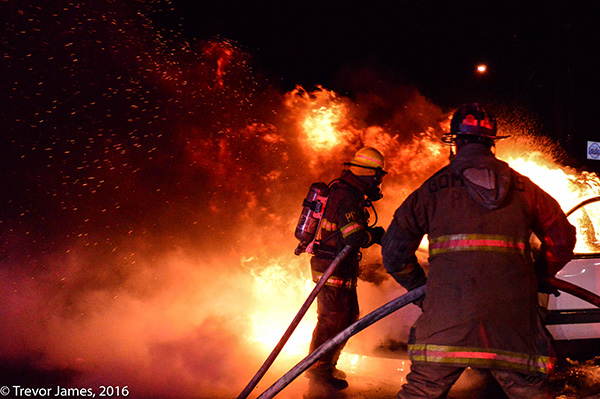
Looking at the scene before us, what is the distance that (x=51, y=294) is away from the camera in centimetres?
636

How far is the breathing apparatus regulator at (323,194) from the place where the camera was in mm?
4250

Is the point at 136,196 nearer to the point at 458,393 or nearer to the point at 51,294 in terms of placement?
the point at 51,294

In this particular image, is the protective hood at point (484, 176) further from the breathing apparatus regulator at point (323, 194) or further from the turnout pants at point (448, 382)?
the breathing apparatus regulator at point (323, 194)

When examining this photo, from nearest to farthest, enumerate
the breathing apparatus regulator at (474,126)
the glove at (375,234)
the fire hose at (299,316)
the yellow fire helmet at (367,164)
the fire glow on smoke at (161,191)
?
the breathing apparatus regulator at (474,126)
the fire hose at (299,316)
the glove at (375,234)
the yellow fire helmet at (367,164)
the fire glow on smoke at (161,191)

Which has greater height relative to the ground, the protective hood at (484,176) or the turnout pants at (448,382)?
the protective hood at (484,176)

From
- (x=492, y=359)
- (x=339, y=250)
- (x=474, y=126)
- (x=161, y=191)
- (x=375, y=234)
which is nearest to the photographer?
(x=492, y=359)

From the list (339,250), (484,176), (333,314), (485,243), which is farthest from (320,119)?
(485,243)

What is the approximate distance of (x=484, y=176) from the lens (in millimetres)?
2137

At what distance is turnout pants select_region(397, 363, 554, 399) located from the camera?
2062 mm

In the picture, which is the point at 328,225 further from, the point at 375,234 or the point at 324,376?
the point at 324,376

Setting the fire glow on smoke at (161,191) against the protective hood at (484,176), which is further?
the fire glow on smoke at (161,191)

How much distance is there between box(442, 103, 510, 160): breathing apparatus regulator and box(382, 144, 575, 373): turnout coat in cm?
17

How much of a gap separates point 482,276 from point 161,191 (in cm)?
701

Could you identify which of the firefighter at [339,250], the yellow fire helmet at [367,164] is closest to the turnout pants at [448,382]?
the firefighter at [339,250]
